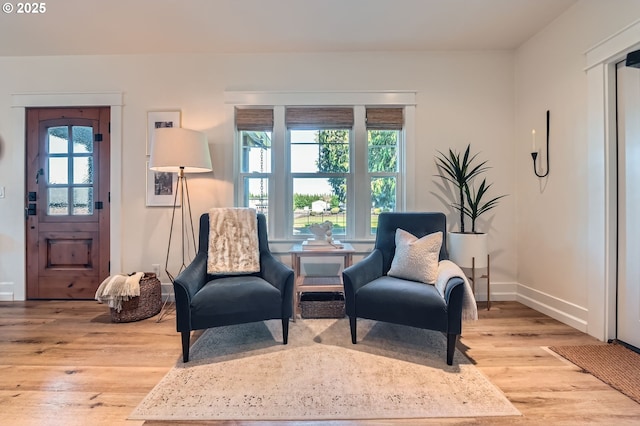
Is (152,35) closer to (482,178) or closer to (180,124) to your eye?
(180,124)

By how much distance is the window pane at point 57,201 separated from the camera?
3221 mm

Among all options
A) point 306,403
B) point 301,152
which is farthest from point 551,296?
point 301,152

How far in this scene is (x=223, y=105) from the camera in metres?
3.21

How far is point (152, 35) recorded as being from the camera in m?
2.86

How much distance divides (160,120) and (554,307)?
4203 millimetres

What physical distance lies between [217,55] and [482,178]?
10.1 ft

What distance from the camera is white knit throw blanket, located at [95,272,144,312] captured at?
256 centimetres

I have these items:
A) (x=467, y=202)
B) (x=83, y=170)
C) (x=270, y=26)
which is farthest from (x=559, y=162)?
(x=83, y=170)

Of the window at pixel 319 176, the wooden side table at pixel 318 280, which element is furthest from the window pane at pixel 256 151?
the wooden side table at pixel 318 280

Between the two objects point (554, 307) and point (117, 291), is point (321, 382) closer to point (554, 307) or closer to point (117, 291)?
point (117, 291)

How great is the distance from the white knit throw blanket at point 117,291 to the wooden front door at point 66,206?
0.75 metres

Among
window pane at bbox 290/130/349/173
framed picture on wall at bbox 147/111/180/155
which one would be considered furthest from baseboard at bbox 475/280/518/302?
framed picture on wall at bbox 147/111/180/155

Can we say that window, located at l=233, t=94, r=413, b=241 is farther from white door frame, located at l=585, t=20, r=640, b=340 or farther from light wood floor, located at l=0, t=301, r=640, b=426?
white door frame, located at l=585, t=20, r=640, b=340

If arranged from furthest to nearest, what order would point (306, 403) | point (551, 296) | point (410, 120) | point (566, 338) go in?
point (410, 120) → point (551, 296) → point (566, 338) → point (306, 403)
